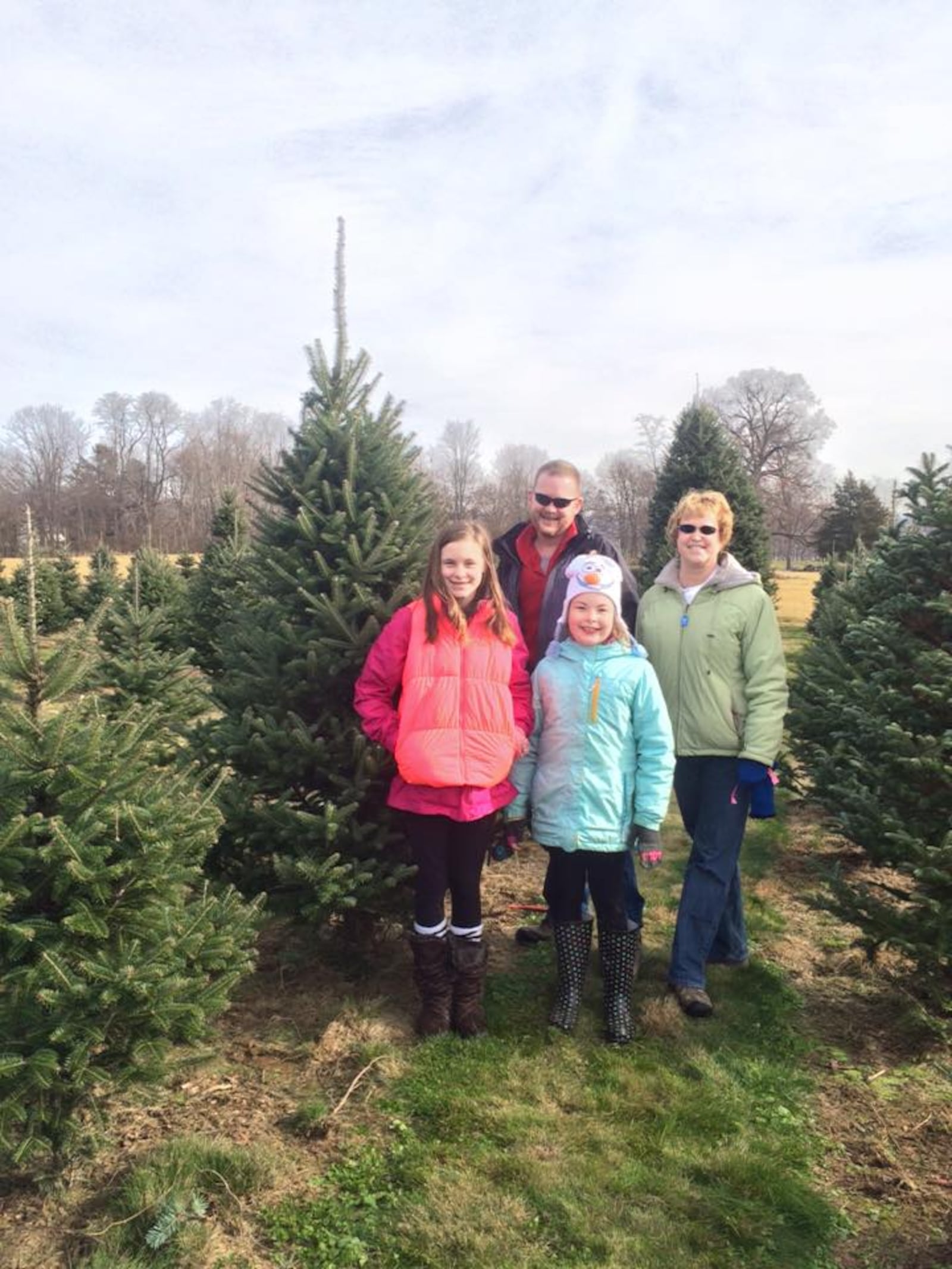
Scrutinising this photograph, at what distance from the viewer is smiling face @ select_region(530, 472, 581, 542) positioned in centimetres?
457

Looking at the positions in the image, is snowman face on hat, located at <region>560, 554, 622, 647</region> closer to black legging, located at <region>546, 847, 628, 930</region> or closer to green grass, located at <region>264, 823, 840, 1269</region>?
black legging, located at <region>546, 847, 628, 930</region>

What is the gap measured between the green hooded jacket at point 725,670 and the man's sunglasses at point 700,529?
22 centimetres

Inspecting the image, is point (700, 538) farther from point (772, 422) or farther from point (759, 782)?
point (772, 422)

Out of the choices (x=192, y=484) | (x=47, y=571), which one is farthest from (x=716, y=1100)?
(x=192, y=484)

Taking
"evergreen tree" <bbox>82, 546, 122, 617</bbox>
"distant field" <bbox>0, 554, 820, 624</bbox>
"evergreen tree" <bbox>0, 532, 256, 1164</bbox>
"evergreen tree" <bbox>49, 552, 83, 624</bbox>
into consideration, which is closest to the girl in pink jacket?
"evergreen tree" <bbox>0, 532, 256, 1164</bbox>

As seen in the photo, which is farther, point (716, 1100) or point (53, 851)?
point (716, 1100)

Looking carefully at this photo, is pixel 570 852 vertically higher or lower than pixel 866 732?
lower

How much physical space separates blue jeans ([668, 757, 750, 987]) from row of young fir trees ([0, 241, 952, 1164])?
641mm

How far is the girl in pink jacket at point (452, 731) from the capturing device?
3.93 meters

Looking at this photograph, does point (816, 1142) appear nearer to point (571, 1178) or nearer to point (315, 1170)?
point (571, 1178)

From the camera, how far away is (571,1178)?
10.4 feet

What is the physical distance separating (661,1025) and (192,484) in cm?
6476

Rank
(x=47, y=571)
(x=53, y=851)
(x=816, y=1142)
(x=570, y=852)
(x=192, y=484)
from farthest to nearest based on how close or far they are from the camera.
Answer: (x=192, y=484)
(x=47, y=571)
(x=570, y=852)
(x=816, y=1142)
(x=53, y=851)

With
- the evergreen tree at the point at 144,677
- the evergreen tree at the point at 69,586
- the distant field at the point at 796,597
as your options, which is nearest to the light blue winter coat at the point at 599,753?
the evergreen tree at the point at 144,677
